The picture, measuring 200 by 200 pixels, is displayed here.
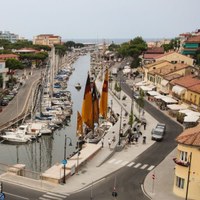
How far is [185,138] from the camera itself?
3170cm

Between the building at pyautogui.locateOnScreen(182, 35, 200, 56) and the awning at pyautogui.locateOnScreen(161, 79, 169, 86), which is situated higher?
the building at pyautogui.locateOnScreen(182, 35, 200, 56)

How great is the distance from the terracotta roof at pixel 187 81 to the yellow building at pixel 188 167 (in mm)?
32473

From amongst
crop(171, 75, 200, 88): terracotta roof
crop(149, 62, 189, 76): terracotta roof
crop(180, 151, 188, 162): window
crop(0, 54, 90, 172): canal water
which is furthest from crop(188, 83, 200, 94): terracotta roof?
crop(180, 151, 188, 162): window

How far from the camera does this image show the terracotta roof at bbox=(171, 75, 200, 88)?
208 feet

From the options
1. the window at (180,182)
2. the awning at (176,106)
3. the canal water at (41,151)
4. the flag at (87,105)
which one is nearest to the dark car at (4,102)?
the canal water at (41,151)

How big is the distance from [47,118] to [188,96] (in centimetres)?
2508

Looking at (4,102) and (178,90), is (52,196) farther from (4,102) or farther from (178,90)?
(4,102)

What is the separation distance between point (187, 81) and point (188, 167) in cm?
3713

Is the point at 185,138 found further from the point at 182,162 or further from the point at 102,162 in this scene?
the point at 102,162

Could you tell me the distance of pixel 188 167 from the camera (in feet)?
101

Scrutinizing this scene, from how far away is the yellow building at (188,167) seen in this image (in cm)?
3094

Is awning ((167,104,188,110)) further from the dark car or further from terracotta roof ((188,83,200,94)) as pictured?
the dark car

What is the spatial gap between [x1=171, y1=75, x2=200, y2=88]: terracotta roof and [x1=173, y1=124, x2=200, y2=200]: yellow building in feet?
107

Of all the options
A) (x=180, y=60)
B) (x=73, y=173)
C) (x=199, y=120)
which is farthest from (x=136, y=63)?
(x=73, y=173)
